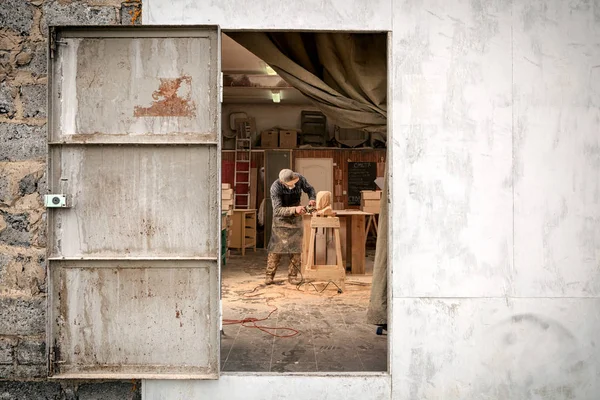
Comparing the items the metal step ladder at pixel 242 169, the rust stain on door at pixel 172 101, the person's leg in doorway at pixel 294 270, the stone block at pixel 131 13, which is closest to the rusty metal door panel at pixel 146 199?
the rust stain on door at pixel 172 101

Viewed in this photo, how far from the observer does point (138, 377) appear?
320 centimetres

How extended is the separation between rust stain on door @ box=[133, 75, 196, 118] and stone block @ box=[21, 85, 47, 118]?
70cm

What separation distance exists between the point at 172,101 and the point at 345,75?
1668 mm

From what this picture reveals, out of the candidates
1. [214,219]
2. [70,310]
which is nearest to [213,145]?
[214,219]

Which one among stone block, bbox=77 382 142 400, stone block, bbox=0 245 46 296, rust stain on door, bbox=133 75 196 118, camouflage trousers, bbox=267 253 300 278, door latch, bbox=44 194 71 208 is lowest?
stone block, bbox=77 382 142 400

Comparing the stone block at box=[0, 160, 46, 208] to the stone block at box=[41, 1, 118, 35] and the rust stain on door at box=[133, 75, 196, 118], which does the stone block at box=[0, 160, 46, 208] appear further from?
the stone block at box=[41, 1, 118, 35]

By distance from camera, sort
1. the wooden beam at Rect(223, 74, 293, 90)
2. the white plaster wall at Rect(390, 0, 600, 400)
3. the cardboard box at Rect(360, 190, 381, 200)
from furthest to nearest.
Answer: the cardboard box at Rect(360, 190, 381, 200) → the wooden beam at Rect(223, 74, 293, 90) → the white plaster wall at Rect(390, 0, 600, 400)

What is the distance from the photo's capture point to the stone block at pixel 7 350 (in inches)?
130

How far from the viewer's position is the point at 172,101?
129 inches

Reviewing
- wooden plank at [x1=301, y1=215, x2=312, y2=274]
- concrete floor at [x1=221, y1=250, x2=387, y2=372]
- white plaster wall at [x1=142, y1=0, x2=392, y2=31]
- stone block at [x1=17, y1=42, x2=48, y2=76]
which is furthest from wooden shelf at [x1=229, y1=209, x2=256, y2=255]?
white plaster wall at [x1=142, y1=0, x2=392, y2=31]

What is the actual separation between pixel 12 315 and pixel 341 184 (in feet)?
32.0

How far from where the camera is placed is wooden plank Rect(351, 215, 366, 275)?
8492 mm

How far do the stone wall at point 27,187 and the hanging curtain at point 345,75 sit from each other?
1259 mm

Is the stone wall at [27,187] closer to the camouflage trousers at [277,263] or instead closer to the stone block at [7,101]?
the stone block at [7,101]
